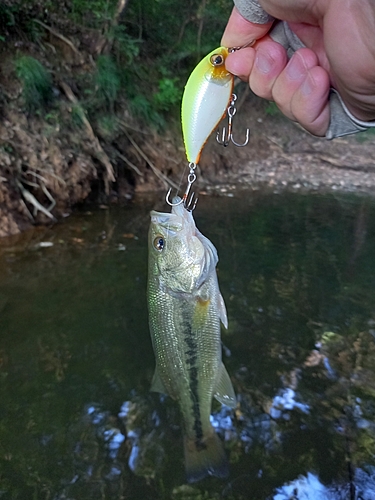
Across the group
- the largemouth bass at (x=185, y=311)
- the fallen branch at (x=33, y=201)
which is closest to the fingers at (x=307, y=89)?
the largemouth bass at (x=185, y=311)

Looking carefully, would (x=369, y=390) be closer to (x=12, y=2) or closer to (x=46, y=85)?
(x=46, y=85)

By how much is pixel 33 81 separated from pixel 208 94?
5.48 meters

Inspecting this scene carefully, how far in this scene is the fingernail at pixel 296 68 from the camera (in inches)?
78.2

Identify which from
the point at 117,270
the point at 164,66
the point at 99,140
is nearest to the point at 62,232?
the point at 117,270

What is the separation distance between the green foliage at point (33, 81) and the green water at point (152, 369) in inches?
81.9

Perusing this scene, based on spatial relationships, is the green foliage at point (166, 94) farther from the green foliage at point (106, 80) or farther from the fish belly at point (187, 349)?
the fish belly at point (187, 349)

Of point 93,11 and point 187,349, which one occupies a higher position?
point 93,11

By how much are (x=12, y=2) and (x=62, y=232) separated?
3690mm

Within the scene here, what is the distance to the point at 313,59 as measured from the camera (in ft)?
6.48

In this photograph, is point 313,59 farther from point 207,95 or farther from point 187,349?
point 187,349

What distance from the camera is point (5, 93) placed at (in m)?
6.64

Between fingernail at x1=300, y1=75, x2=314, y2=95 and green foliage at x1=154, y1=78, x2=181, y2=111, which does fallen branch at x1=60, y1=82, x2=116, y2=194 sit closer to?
green foliage at x1=154, y1=78, x2=181, y2=111

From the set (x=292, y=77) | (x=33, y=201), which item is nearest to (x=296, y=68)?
(x=292, y=77)

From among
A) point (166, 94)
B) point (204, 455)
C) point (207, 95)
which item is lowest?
point (204, 455)
